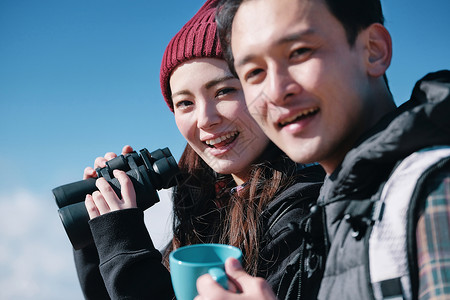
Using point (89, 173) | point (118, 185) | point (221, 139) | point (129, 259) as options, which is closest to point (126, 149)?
point (89, 173)

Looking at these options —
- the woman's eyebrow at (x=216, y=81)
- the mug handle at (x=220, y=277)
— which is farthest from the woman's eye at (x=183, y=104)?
the mug handle at (x=220, y=277)

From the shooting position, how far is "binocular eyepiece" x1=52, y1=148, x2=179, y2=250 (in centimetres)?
154

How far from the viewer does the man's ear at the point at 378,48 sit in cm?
92

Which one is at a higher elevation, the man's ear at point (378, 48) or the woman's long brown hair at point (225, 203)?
the man's ear at point (378, 48)

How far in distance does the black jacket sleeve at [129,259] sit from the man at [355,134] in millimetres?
683

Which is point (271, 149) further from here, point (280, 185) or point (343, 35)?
point (343, 35)

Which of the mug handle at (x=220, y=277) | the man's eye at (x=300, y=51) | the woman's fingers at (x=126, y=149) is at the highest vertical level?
the woman's fingers at (x=126, y=149)

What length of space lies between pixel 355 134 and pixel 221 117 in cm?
74

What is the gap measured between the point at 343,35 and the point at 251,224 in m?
0.77

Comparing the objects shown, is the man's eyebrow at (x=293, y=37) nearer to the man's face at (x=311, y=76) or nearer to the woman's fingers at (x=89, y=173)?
the man's face at (x=311, y=76)

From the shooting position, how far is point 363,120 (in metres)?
0.89

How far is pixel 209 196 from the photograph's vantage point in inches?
73.7

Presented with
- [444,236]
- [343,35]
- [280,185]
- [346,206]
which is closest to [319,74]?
[343,35]

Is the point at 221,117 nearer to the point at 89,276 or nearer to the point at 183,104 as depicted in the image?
the point at 183,104
